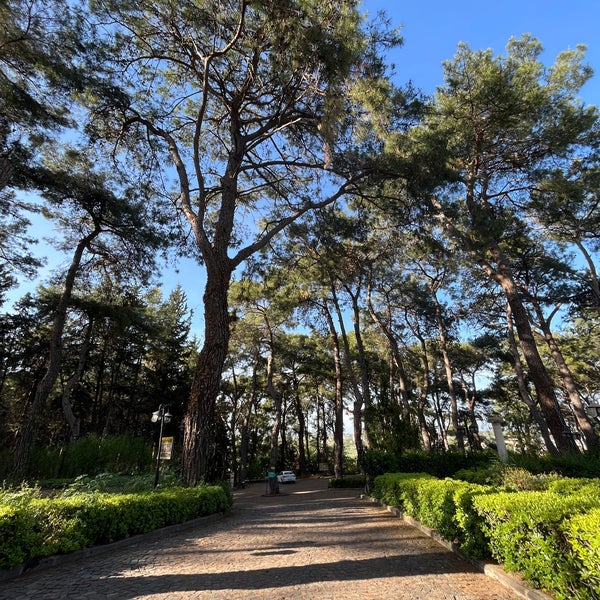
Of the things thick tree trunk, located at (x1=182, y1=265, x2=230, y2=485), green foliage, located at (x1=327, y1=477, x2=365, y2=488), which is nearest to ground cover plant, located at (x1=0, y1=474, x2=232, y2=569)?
thick tree trunk, located at (x1=182, y1=265, x2=230, y2=485)

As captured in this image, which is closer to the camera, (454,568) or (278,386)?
(454,568)

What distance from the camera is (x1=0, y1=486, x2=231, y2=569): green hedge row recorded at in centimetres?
376

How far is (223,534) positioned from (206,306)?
15.5 ft

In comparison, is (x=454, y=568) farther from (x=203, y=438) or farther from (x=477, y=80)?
(x=477, y=80)

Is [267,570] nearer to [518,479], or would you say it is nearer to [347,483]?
[518,479]

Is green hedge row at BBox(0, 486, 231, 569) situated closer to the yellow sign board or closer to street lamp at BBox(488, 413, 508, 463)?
the yellow sign board

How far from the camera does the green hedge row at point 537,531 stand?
99.9 inches

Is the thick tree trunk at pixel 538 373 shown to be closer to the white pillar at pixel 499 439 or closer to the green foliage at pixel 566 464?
the green foliage at pixel 566 464

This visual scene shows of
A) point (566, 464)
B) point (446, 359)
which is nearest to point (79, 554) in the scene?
point (566, 464)

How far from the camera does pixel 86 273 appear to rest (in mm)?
15023

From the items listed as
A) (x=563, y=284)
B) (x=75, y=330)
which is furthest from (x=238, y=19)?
(x=75, y=330)

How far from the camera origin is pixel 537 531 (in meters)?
3.08

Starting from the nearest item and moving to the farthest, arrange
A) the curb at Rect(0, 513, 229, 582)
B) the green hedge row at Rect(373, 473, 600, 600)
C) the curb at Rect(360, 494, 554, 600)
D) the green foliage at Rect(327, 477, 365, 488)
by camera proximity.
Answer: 1. the green hedge row at Rect(373, 473, 600, 600)
2. the curb at Rect(360, 494, 554, 600)
3. the curb at Rect(0, 513, 229, 582)
4. the green foliage at Rect(327, 477, 365, 488)

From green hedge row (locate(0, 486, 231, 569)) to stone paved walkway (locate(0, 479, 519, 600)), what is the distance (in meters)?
0.18
